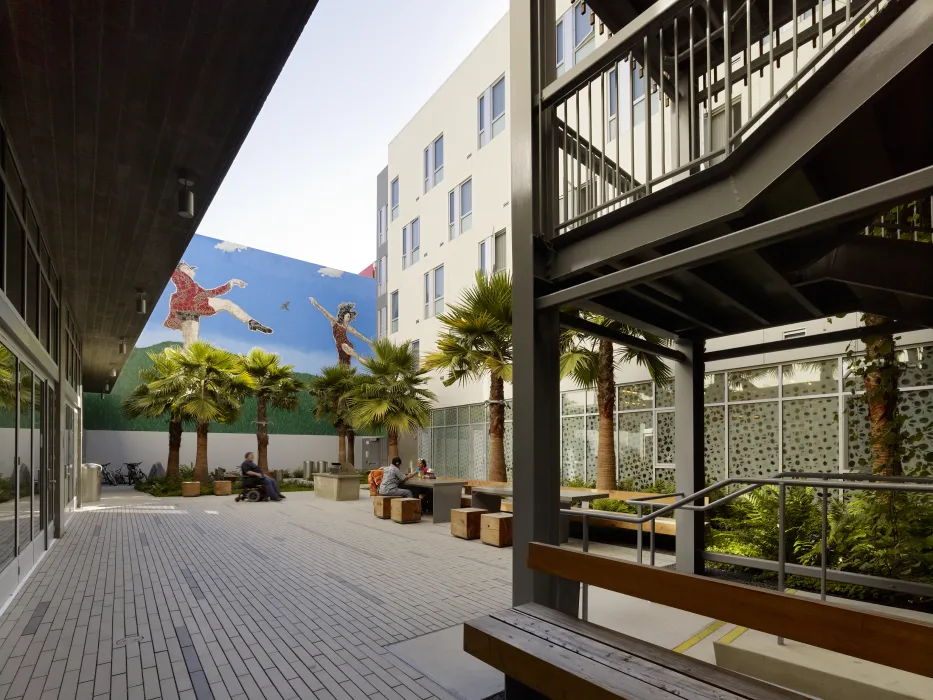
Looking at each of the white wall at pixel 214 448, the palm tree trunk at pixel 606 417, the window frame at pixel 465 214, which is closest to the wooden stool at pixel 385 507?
the palm tree trunk at pixel 606 417

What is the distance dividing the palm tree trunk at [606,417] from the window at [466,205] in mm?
10516

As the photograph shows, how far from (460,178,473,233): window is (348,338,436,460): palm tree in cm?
539

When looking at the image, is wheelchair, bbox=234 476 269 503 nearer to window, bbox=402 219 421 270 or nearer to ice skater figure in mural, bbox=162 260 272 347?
window, bbox=402 219 421 270

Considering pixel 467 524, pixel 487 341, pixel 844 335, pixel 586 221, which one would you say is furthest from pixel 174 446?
pixel 844 335

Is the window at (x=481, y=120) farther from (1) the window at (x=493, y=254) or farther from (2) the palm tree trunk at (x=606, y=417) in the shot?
(2) the palm tree trunk at (x=606, y=417)

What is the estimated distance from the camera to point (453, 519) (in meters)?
10.8

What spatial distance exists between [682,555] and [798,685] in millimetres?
2906

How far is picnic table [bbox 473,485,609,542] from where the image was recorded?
9312mm

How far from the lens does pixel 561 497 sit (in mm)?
9586

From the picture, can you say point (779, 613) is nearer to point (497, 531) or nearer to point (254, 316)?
point (497, 531)

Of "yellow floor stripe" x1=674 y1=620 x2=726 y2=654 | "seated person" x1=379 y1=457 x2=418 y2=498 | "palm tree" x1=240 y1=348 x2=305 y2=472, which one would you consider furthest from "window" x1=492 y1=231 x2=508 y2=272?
"yellow floor stripe" x1=674 y1=620 x2=726 y2=654

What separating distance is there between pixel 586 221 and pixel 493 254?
44.2 ft

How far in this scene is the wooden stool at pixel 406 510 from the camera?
40.3ft

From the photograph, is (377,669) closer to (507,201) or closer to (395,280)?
(507,201)
